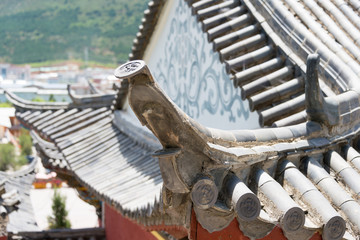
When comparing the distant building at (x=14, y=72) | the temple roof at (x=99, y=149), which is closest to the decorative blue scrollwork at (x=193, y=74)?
the temple roof at (x=99, y=149)

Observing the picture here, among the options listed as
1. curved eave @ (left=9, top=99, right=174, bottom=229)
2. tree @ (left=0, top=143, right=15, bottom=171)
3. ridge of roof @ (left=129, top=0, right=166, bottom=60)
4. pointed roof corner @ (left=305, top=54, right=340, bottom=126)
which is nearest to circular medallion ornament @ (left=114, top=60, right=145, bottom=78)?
pointed roof corner @ (left=305, top=54, right=340, bottom=126)

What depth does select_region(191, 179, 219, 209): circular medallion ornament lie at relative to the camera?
8.98ft

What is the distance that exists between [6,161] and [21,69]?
35034 millimetres

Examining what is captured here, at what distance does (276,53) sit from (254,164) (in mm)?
2066

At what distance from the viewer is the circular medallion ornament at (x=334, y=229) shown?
3.11 meters

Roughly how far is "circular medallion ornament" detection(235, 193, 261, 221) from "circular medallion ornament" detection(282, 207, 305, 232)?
0.67ft

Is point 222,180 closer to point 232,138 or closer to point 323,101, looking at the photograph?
point 232,138

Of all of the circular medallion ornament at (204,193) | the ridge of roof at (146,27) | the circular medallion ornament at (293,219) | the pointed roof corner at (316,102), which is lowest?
the circular medallion ornament at (293,219)

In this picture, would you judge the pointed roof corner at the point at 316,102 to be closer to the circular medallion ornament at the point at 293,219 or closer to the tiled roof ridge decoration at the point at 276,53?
the tiled roof ridge decoration at the point at 276,53

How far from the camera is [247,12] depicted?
5.66m

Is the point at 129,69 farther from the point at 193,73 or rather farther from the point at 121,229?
the point at 121,229

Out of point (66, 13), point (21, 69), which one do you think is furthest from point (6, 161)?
point (66, 13)

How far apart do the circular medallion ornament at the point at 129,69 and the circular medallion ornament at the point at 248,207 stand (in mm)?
859

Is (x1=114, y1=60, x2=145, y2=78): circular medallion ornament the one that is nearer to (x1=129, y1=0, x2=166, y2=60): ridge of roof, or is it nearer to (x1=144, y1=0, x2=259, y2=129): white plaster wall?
(x1=144, y1=0, x2=259, y2=129): white plaster wall
